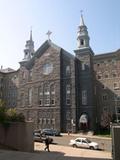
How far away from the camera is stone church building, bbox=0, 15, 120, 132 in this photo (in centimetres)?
5475

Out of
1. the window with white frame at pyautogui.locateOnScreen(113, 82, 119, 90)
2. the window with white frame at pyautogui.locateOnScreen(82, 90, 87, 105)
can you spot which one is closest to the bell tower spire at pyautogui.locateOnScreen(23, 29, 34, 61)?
the window with white frame at pyautogui.locateOnScreen(82, 90, 87, 105)

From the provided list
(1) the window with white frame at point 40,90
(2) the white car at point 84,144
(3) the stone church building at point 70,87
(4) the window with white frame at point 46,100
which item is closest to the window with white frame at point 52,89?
(3) the stone church building at point 70,87

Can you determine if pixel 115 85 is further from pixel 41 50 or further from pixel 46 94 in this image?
pixel 41 50

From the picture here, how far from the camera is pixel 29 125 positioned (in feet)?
92.7

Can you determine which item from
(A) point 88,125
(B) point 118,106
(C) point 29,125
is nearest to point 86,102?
(A) point 88,125

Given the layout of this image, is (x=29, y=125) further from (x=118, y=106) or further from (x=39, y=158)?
(x=118, y=106)

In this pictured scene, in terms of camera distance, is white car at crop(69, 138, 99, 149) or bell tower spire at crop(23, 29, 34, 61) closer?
white car at crop(69, 138, 99, 149)

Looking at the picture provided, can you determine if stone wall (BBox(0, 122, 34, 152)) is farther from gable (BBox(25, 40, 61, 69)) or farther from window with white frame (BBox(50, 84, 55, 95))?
gable (BBox(25, 40, 61, 69))

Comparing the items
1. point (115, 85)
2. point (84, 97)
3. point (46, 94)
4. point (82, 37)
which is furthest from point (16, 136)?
point (115, 85)

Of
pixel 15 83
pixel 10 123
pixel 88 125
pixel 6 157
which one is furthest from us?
pixel 15 83

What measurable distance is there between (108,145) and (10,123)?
15580mm

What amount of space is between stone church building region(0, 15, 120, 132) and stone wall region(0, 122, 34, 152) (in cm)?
2711

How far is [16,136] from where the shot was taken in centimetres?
2675

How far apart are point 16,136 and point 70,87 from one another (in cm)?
3048
